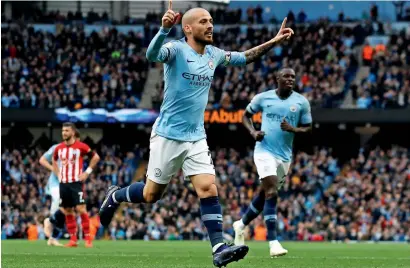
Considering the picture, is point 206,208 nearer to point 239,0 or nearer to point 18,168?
point 18,168

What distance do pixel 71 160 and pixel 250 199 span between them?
17.7 metres

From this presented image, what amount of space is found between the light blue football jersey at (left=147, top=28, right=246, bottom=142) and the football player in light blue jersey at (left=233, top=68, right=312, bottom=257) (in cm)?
470

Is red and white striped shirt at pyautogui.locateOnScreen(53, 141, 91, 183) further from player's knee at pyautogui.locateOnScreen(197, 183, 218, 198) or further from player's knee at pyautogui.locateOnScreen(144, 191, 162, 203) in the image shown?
player's knee at pyautogui.locateOnScreen(197, 183, 218, 198)

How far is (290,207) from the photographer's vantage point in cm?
3384

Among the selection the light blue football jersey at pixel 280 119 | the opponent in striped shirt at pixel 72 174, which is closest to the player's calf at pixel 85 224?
the opponent in striped shirt at pixel 72 174

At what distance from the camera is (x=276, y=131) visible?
14859mm

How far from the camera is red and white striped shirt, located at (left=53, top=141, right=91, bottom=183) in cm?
1830

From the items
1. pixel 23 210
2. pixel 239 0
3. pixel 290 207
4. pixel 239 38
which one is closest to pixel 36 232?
pixel 23 210

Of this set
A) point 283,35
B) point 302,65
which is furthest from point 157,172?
point 302,65

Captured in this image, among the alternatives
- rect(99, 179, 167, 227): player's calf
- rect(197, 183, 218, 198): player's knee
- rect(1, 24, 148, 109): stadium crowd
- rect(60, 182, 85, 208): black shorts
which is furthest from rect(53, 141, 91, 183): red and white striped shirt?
rect(1, 24, 148, 109): stadium crowd

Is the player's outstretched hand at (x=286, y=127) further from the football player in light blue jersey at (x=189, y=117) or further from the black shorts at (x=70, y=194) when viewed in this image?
the black shorts at (x=70, y=194)

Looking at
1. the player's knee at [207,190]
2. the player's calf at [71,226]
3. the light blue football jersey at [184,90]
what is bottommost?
the player's calf at [71,226]

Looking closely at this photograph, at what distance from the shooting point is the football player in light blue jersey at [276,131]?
1454 cm

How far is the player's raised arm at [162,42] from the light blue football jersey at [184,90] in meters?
0.02
